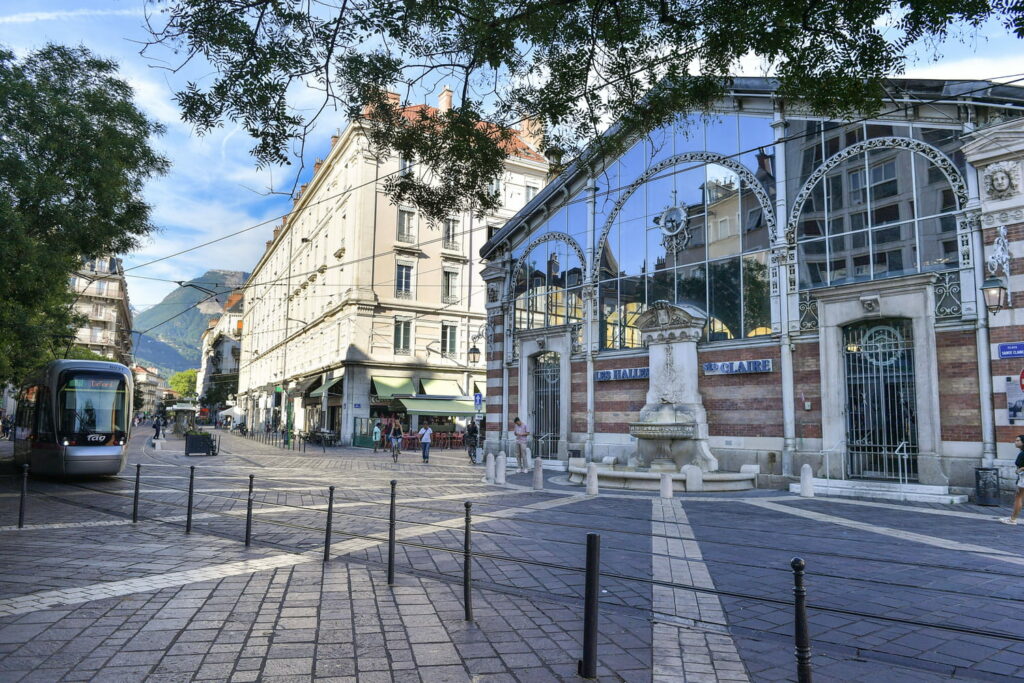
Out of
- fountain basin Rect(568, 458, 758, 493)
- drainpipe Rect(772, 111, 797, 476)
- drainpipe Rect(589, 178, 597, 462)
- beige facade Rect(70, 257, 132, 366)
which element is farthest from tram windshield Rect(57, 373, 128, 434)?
beige facade Rect(70, 257, 132, 366)

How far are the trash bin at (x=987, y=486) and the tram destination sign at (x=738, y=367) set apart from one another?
5.02 meters

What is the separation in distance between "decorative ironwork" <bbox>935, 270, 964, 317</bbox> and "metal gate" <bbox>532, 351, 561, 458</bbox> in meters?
11.7

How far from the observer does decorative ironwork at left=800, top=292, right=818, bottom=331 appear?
16234 mm

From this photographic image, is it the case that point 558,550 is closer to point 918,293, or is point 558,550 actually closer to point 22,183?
point 918,293

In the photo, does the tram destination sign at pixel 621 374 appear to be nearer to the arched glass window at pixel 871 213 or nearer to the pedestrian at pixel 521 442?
the pedestrian at pixel 521 442

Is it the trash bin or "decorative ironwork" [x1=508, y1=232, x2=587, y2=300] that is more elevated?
"decorative ironwork" [x1=508, y1=232, x2=587, y2=300]

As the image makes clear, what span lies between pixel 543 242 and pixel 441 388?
1935 centimetres

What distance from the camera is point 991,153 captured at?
45.2 feet

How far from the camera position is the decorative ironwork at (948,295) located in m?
14.1

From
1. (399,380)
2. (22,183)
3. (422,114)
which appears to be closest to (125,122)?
(22,183)

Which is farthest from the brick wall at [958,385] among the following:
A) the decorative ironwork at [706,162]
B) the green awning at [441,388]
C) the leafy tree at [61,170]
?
the green awning at [441,388]

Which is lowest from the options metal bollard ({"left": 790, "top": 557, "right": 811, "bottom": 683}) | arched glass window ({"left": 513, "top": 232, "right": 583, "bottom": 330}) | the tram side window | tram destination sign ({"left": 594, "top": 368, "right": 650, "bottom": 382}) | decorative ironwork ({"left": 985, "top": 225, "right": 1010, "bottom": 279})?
metal bollard ({"left": 790, "top": 557, "right": 811, "bottom": 683})

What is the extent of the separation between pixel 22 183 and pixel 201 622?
11032mm

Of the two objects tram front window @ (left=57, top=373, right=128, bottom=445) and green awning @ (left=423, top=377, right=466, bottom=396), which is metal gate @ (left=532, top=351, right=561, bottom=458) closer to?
tram front window @ (left=57, top=373, right=128, bottom=445)
